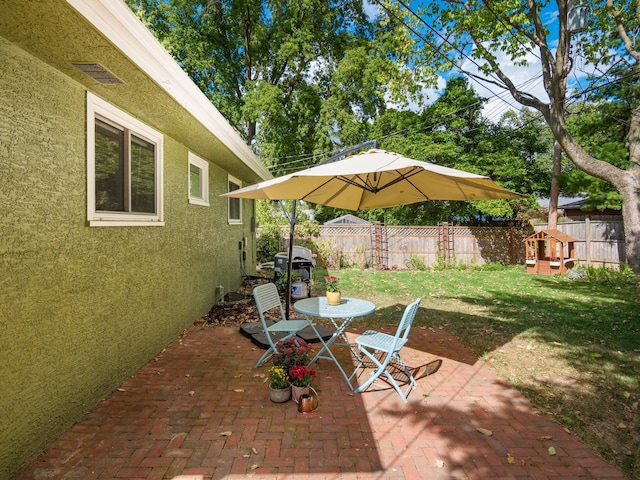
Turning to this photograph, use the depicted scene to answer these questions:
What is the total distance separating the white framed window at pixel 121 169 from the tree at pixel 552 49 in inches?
305

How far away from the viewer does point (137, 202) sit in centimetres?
408

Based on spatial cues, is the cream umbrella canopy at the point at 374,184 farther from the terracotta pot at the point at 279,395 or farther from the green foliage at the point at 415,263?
the green foliage at the point at 415,263

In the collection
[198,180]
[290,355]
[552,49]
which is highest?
[552,49]

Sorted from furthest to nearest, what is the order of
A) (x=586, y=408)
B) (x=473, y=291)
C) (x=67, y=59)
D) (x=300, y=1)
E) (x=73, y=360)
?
(x=300, y=1) < (x=473, y=291) < (x=586, y=408) < (x=73, y=360) < (x=67, y=59)

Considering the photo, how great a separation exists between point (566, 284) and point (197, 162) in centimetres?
1082

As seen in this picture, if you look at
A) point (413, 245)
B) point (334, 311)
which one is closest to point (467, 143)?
point (413, 245)

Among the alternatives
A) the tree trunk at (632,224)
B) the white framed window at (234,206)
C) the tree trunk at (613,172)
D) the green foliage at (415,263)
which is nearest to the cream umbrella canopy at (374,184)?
the white framed window at (234,206)

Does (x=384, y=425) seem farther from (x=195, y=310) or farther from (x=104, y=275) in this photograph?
(x=195, y=310)

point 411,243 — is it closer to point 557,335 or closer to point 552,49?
point 552,49

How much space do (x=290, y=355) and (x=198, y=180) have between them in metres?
4.32

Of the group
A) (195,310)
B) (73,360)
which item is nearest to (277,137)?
(195,310)

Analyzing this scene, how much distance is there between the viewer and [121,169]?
378 centimetres

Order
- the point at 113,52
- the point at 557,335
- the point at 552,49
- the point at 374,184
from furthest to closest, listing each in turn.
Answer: the point at 552,49 < the point at 557,335 < the point at 374,184 < the point at 113,52

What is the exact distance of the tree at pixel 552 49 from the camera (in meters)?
8.81
